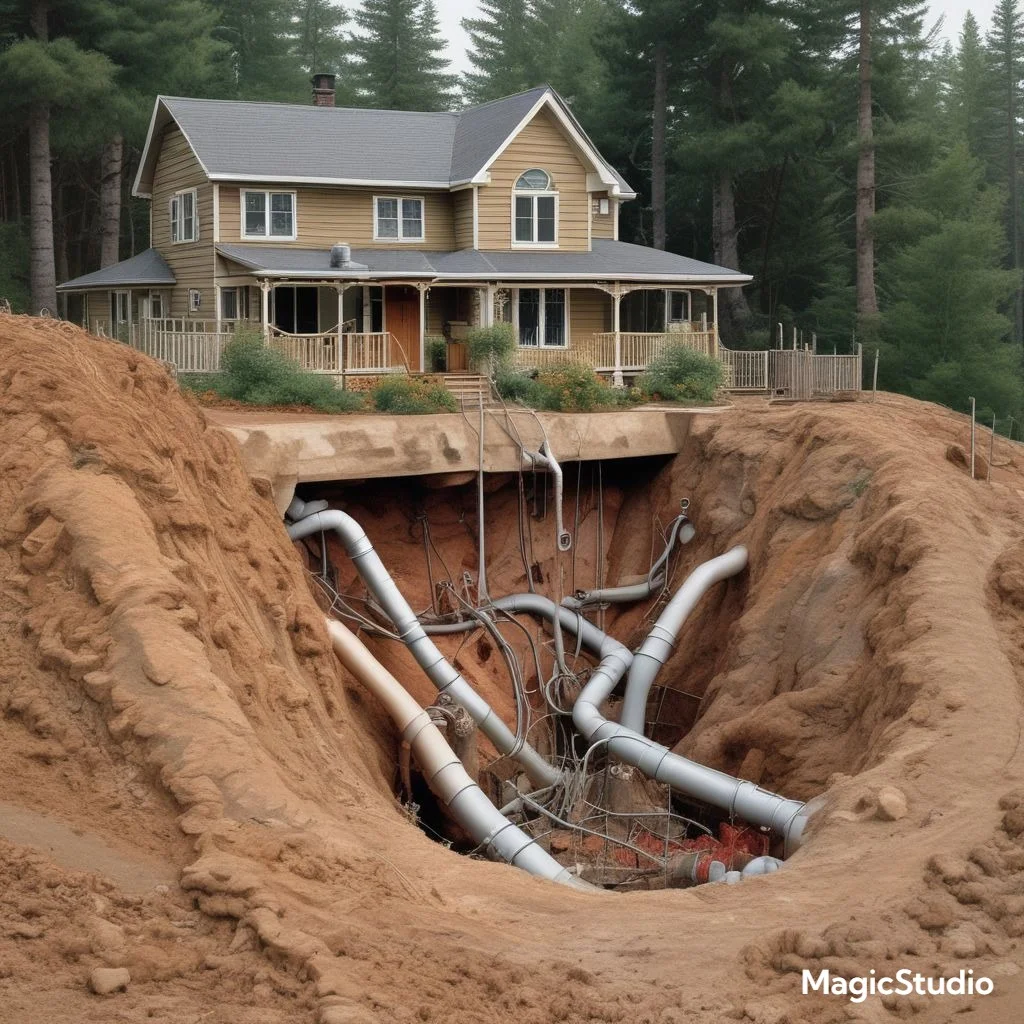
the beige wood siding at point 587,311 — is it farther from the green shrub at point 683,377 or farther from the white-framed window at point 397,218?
the white-framed window at point 397,218

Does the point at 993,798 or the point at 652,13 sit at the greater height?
the point at 652,13

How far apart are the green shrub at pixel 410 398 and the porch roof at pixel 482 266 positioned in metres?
4.49

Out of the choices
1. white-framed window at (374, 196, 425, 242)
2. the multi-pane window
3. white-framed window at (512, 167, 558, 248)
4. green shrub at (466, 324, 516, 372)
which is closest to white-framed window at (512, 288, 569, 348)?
white-framed window at (512, 167, 558, 248)

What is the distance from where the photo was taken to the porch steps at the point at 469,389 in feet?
93.4

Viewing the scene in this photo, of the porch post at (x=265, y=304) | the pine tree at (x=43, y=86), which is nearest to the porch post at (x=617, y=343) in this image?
the porch post at (x=265, y=304)

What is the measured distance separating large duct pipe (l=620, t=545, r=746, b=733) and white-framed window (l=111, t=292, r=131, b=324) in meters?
20.4

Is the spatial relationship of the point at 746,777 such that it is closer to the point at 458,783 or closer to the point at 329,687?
the point at 458,783

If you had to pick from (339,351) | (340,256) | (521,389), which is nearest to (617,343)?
(521,389)

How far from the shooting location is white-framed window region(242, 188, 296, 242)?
33531mm

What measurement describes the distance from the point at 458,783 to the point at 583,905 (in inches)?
278

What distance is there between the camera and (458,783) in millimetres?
18750

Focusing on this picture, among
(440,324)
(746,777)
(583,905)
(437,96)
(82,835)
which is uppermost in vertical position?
(437,96)

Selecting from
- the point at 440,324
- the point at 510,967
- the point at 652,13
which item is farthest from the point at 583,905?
the point at 652,13

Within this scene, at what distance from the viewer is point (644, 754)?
792 inches
